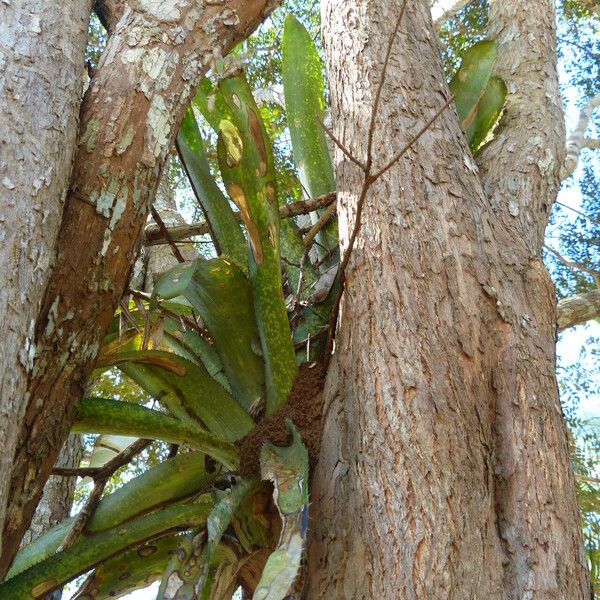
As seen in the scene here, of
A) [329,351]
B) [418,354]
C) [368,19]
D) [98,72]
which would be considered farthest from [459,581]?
[368,19]

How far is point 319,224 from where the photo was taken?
6.61 feet

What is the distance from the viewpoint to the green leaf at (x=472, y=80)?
213cm

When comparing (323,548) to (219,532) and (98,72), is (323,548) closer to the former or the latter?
(219,532)

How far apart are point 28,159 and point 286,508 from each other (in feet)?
2.13

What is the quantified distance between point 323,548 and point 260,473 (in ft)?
0.65

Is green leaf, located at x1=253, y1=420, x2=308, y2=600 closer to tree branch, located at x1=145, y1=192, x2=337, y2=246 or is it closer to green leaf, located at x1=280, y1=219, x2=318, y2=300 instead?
green leaf, located at x1=280, y1=219, x2=318, y2=300

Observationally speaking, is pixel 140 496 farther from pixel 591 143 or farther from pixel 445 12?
pixel 591 143

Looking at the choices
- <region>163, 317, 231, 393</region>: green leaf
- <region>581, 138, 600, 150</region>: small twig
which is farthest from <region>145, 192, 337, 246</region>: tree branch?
<region>581, 138, 600, 150</region>: small twig

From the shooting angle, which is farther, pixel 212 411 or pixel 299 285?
pixel 299 285

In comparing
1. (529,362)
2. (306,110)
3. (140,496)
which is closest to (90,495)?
(140,496)

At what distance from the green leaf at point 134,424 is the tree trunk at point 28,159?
35 centimetres

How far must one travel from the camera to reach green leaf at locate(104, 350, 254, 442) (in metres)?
1.54

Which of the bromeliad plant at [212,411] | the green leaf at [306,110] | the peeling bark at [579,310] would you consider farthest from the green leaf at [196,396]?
the peeling bark at [579,310]

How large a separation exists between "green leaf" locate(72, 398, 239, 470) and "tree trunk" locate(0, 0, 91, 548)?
35cm
